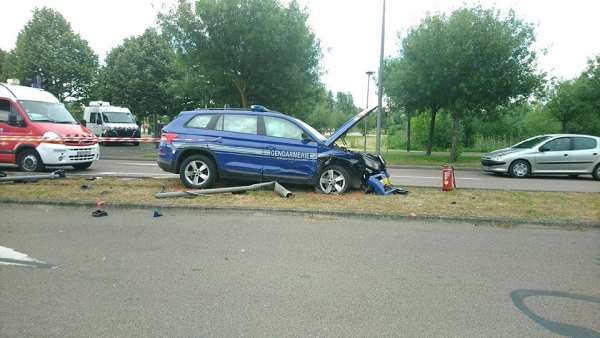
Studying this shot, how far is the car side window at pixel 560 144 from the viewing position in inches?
529

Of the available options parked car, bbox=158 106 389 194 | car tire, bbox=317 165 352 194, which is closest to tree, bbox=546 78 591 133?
parked car, bbox=158 106 389 194

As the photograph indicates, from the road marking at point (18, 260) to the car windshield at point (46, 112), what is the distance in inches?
318

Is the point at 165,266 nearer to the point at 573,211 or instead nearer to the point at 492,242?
the point at 492,242

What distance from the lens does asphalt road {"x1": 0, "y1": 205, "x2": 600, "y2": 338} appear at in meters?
3.14

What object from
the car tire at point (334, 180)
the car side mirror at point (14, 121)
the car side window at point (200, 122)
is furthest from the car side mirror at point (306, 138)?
the car side mirror at point (14, 121)

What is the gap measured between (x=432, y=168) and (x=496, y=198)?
363 inches

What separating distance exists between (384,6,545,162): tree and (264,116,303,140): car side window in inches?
426

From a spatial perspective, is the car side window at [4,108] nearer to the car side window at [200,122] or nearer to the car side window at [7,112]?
the car side window at [7,112]

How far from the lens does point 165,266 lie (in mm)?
4328

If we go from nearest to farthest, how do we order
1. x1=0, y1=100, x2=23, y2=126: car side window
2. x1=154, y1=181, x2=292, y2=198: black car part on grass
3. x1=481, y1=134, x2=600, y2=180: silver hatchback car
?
1. x1=154, y1=181, x2=292, y2=198: black car part on grass
2. x1=0, y1=100, x2=23, y2=126: car side window
3. x1=481, y1=134, x2=600, y2=180: silver hatchback car

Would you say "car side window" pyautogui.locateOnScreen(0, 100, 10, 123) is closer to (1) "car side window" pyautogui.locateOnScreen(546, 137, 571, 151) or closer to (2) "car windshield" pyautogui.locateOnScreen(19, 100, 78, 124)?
(2) "car windshield" pyautogui.locateOnScreen(19, 100, 78, 124)

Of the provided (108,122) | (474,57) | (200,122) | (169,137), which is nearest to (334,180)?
(200,122)

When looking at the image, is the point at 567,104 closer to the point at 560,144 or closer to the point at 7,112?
the point at 560,144

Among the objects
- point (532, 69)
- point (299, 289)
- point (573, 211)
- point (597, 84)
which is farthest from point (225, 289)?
point (597, 84)
